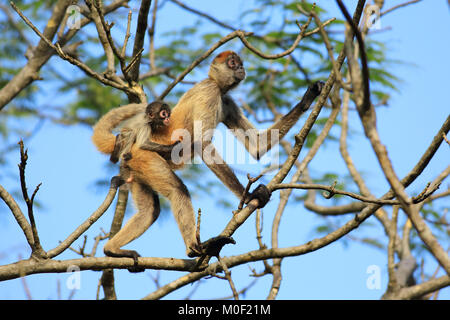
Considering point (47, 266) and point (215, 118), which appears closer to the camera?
point (47, 266)

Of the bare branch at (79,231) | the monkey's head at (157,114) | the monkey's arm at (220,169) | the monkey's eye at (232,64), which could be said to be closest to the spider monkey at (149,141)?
the monkey's head at (157,114)

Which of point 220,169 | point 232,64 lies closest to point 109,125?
point 220,169

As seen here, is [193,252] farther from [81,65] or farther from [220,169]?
[81,65]

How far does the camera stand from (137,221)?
6434 mm

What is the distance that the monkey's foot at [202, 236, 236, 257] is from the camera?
5.09 meters

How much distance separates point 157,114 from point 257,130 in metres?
1.96

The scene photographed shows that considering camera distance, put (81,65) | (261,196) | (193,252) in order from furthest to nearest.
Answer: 1. (81,65)
2. (193,252)
3. (261,196)

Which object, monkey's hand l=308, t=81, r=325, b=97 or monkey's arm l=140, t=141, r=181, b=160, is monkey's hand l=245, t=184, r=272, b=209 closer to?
monkey's arm l=140, t=141, r=181, b=160
